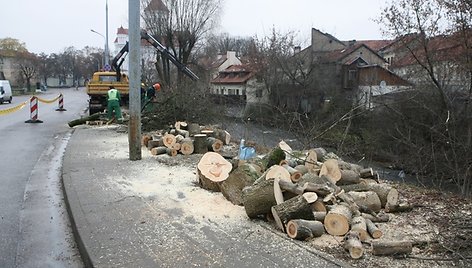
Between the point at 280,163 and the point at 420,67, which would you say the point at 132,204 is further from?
the point at 420,67

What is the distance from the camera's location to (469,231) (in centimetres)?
481

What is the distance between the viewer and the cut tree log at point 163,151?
10.3m

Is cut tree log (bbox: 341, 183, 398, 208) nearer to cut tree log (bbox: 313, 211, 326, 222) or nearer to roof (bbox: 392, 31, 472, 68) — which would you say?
cut tree log (bbox: 313, 211, 326, 222)

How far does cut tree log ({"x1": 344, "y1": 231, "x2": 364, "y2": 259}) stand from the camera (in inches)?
170

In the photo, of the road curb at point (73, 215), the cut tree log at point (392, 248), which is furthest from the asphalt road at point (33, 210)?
the cut tree log at point (392, 248)

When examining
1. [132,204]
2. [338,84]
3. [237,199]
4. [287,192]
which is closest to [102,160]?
[132,204]

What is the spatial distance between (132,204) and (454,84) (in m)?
23.2

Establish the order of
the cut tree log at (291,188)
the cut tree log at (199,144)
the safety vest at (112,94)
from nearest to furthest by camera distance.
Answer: the cut tree log at (291,188) → the cut tree log at (199,144) → the safety vest at (112,94)

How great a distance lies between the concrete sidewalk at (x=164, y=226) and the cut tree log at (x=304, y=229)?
0.11 metres

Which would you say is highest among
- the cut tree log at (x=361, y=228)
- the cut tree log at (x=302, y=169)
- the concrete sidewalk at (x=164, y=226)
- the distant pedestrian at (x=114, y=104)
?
the distant pedestrian at (x=114, y=104)

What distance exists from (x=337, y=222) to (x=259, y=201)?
102 centimetres

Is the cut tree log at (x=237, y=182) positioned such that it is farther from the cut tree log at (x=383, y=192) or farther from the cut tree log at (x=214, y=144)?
the cut tree log at (x=214, y=144)

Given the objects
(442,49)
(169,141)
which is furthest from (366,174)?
(442,49)

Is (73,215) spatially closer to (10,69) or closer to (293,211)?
(293,211)
